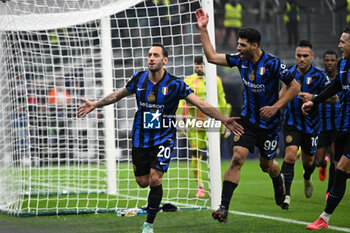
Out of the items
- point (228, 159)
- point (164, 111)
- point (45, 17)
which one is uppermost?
point (45, 17)

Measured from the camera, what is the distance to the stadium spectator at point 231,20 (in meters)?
20.0

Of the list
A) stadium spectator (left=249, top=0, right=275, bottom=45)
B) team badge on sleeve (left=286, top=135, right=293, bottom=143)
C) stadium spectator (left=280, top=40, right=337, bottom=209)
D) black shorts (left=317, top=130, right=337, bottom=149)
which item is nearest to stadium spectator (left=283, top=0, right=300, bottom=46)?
stadium spectator (left=249, top=0, right=275, bottom=45)

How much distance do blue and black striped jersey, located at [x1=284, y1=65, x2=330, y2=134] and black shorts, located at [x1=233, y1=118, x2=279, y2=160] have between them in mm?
1686

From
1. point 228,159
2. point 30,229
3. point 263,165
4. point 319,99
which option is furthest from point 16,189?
point 228,159

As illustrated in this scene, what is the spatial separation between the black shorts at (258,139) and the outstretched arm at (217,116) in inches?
5.1

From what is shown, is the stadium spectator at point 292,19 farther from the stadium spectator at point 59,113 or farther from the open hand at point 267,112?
the open hand at point 267,112

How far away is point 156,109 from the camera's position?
6.92 m

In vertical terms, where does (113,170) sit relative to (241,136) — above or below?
below

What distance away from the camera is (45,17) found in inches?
385

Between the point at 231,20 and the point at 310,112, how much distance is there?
11.8 metres

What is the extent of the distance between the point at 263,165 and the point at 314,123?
1.71 meters

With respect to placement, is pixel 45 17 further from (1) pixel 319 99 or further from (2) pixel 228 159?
(2) pixel 228 159

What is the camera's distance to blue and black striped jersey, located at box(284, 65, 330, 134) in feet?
28.7

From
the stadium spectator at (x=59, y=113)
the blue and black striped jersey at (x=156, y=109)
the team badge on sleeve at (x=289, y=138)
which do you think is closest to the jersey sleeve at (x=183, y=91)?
the blue and black striped jersey at (x=156, y=109)
